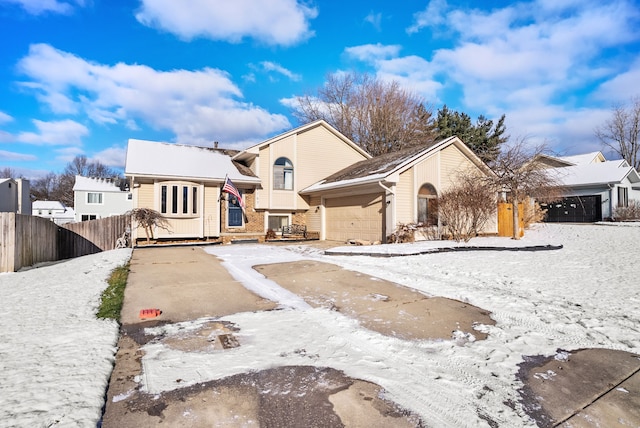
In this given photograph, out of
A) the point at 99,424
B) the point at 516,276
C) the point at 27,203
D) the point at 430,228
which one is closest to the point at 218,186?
the point at 430,228

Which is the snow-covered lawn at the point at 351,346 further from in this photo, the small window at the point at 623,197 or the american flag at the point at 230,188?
the small window at the point at 623,197

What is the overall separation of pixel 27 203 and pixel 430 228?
36.8 meters

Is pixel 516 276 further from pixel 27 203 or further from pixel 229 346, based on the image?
pixel 27 203

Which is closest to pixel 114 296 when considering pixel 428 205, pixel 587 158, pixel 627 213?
pixel 428 205

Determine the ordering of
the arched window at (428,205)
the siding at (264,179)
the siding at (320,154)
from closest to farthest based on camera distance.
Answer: the arched window at (428,205), the siding at (264,179), the siding at (320,154)

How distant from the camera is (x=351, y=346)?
139 inches

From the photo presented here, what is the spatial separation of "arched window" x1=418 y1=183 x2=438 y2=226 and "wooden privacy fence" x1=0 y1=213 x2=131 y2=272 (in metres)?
12.8

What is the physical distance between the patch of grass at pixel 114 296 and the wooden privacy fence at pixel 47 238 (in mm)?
2899

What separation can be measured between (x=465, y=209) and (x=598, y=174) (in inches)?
697

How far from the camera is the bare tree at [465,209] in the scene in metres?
12.8

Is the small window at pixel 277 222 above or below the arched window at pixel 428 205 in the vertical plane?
below

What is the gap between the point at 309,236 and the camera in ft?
56.3

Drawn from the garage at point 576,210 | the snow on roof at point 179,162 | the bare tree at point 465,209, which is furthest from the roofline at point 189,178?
the garage at point 576,210

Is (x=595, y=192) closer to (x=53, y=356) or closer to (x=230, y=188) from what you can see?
(x=230, y=188)
